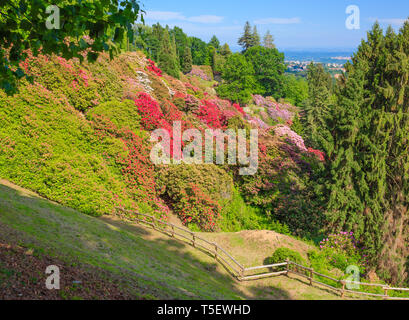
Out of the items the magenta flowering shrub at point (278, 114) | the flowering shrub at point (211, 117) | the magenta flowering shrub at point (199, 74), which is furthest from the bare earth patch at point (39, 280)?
the magenta flowering shrub at point (199, 74)

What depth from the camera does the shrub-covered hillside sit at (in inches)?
671

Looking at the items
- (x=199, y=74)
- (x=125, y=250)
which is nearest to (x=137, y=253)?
Result: (x=125, y=250)

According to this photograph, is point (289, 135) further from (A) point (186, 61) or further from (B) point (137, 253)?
(A) point (186, 61)

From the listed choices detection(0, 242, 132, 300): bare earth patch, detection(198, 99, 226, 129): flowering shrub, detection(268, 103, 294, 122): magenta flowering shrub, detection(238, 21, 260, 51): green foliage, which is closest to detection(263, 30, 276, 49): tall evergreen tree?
detection(238, 21, 260, 51): green foliage

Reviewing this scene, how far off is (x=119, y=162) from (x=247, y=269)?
11100 mm

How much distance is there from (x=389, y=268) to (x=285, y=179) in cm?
940

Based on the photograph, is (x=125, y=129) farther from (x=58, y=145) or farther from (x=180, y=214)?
(x=180, y=214)

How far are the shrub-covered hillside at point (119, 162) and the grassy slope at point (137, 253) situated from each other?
1.78 metres

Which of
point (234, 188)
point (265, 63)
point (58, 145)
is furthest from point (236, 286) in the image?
point (265, 63)

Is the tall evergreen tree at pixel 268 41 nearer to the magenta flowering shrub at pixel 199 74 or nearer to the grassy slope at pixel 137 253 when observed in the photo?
the magenta flowering shrub at pixel 199 74

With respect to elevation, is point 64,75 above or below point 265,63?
below

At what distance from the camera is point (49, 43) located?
533 centimetres

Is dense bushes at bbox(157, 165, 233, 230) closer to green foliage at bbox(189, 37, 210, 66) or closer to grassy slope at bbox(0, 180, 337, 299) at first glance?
grassy slope at bbox(0, 180, 337, 299)

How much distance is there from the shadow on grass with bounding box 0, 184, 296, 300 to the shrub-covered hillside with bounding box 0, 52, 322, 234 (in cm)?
194
